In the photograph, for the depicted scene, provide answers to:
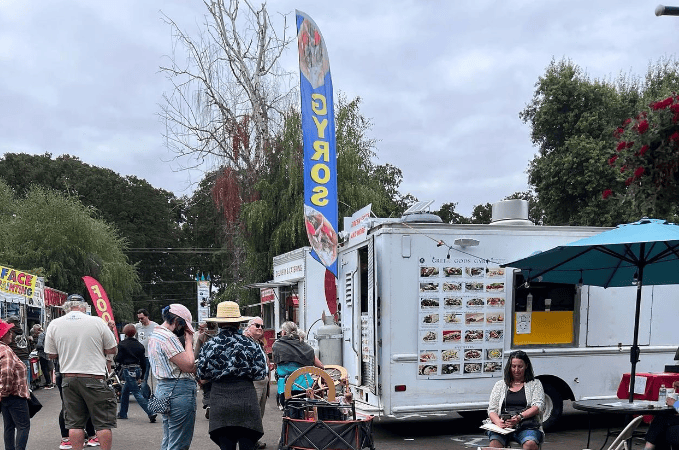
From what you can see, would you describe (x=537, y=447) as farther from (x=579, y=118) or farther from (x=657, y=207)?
(x=579, y=118)

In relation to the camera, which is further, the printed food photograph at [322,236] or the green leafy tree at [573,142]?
the green leafy tree at [573,142]

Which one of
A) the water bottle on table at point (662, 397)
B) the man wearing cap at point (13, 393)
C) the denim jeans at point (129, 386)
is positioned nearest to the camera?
the water bottle on table at point (662, 397)

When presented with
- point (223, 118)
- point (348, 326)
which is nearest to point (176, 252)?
point (223, 118)

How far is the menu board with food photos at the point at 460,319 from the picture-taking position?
8719 mm

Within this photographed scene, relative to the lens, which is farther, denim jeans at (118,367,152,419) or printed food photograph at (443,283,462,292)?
denim jeans at (118,367,152,419)

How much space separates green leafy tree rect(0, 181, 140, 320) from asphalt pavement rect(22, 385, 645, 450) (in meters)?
19.5

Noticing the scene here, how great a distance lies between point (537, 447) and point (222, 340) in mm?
2963

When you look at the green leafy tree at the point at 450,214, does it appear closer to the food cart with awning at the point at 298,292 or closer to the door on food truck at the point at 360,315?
the food cart with awning at the point at 298,292

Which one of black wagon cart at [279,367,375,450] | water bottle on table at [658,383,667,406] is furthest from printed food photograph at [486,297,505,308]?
black wagon cart at [279,367,375,450]

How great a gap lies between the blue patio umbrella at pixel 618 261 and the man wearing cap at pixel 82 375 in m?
4.67

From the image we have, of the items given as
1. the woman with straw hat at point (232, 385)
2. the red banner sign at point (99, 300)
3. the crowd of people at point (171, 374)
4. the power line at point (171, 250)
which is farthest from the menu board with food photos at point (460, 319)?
the power line at point (171, 250)

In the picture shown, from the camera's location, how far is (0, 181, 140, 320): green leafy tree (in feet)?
95.7

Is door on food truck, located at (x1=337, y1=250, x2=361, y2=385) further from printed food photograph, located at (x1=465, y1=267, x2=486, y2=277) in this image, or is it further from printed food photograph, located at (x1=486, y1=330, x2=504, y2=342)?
printed food photograph, located at (x1=486, y1=330, x2=504, y2=342)

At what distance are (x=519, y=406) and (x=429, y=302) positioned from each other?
2734 mm
